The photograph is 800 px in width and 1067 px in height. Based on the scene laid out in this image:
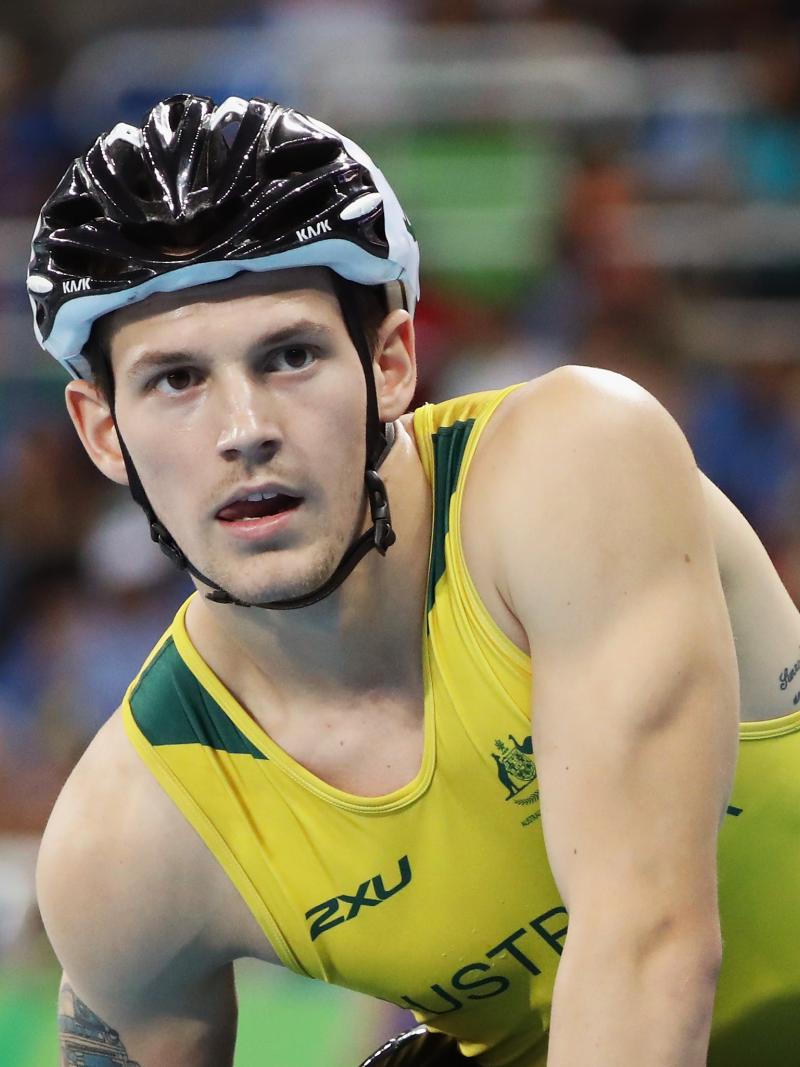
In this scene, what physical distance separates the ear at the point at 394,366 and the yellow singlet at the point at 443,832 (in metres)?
0.12

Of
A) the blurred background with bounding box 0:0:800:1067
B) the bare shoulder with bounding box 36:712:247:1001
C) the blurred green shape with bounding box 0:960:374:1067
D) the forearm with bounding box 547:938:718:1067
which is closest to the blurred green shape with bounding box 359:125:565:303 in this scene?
the blurred background with bounding box 0:0:800:1067

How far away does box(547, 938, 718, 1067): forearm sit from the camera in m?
1.97

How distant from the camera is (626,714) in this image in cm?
204

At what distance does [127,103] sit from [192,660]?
4656 millimetres

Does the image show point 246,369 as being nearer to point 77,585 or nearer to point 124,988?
point 124,988

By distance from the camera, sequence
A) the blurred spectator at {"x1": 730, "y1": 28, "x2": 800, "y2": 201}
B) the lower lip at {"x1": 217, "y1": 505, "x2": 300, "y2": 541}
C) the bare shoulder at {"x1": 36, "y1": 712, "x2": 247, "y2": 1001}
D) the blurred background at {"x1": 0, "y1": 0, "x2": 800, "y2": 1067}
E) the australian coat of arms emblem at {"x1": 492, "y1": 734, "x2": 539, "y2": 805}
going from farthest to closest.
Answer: the blurred spectator at {"x1": 730, "y1": 28, "x2": 800, "y2": 201}, the blurred background at {"x1": 0, "y1": 0, "x2": 800, "y2": 1067}, the bare shoulder at {"x1": 36, "y1": 712, "x2": 247, "y2": 1001}, the australian coat of arms emblem at {"x1": 492, "y1": 734, "x2": 539, "y2": 805}, the lower lip at {"x1": 217, "y1": 505, "x2": 300, "y2": 541}

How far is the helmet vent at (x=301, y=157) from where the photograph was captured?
2.42 m

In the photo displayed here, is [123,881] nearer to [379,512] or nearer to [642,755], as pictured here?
[379,512]

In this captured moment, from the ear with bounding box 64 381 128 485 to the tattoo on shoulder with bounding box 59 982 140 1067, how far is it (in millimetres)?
944

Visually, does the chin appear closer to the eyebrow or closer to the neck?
the neck

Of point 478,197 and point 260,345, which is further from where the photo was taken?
point 478,197

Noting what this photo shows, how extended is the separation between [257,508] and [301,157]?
57 centimetres

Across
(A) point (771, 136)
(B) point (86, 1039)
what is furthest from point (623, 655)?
(A) point (771, 136)

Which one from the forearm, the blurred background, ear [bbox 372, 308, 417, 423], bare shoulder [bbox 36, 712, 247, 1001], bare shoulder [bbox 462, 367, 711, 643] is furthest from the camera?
the blurred background
